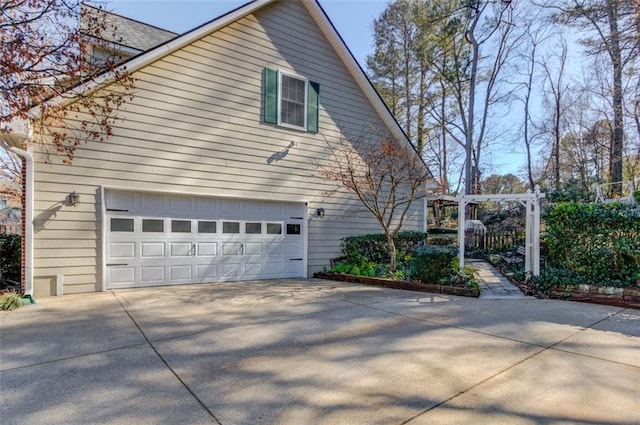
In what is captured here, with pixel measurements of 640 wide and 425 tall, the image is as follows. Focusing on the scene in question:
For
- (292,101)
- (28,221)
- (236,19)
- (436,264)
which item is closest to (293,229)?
(292,101)

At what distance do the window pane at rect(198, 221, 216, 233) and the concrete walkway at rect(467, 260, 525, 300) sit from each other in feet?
19.7

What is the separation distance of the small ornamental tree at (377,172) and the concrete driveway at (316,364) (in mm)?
3546

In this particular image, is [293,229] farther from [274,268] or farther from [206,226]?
[206,226]

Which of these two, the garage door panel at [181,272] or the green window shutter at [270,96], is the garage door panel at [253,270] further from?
the green window shutter at [270,96]

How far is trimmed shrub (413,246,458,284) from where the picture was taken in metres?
7.21

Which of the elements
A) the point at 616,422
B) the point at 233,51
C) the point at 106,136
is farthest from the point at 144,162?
the point at 616,422

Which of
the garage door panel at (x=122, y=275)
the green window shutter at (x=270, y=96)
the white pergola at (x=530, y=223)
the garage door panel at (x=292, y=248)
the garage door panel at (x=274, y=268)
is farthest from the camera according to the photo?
the garage door panel at (x=292, y=248)

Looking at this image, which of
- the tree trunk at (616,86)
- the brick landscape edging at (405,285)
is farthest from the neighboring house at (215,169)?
the tree trunk at (616,86)

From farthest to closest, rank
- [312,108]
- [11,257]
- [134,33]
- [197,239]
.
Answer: [312,108]
[134,33]
[197,239]
[11,257]

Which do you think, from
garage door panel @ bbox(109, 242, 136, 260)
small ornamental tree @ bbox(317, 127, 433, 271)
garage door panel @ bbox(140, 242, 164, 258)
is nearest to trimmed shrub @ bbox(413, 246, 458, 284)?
small ornamental tree @ bbox(317, 127, 433, 271)

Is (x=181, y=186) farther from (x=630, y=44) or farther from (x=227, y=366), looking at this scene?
(x=630, y=44)

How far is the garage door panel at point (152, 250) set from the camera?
23.5 feet

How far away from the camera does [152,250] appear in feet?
23.8

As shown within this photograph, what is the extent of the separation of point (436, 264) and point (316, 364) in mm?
4715
